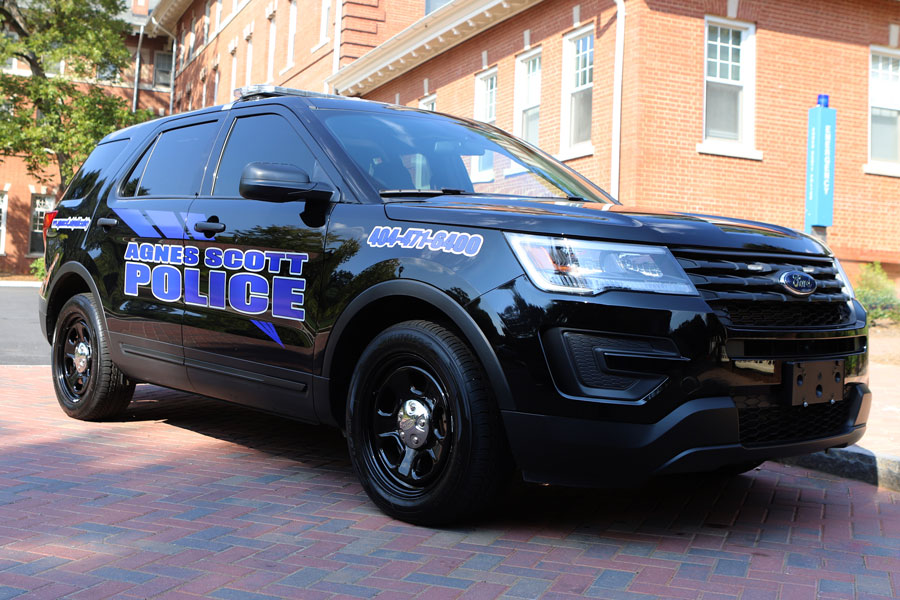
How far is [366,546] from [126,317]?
259cm

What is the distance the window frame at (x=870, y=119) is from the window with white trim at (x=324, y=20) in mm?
14213

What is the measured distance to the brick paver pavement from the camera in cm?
314

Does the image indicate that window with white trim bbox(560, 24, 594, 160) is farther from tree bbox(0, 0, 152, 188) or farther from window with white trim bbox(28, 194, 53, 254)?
window with white trim bbox(28, 194, 53, 254)

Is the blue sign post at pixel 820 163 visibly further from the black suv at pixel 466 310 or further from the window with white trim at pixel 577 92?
the black suv at pixel 466 310

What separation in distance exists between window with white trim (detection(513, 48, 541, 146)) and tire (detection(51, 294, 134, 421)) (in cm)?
1092

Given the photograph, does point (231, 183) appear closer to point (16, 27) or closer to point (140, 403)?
point (140, 403)

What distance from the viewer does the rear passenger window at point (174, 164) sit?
5.20 meters

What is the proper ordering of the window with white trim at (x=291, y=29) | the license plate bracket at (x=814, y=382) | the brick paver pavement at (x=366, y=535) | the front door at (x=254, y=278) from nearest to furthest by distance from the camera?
the brick paver pavement at (x=366, y=535) → the license plate bracket at (x=814, y=382) → the front door at (x=254, y=278) → the window with white trim at (x=291, y=29)

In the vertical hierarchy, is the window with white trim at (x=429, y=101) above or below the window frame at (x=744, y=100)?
above

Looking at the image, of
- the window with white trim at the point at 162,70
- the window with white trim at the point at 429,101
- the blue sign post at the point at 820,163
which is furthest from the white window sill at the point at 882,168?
the window with white trim at the point at 162,70

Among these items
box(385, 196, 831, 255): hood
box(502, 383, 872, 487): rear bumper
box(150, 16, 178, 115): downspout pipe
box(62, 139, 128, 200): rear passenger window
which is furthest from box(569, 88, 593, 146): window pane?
box(150, 16, 178, 115): downspout pipe

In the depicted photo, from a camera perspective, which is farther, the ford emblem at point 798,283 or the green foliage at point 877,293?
the green foliage at point 877,293

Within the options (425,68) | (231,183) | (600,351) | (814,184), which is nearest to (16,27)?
(425,68)

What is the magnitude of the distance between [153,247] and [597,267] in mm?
2826
